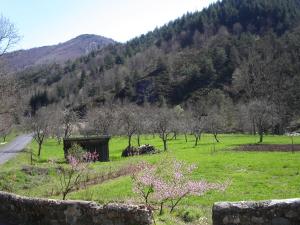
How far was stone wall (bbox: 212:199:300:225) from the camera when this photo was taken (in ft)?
32.8

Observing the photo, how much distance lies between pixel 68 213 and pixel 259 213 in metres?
5.18

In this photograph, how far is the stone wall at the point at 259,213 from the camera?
32.8ft

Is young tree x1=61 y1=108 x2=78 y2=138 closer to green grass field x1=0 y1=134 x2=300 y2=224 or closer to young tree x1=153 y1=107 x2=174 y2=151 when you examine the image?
young tree x1=153 y1=107 x2=174 y2=151

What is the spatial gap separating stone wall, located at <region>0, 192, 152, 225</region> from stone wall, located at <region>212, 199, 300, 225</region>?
194cm

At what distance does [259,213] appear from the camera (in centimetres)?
1016

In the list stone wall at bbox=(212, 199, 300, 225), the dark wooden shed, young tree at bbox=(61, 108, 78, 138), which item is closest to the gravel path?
the dark wooden shed

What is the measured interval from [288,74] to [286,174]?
143 m

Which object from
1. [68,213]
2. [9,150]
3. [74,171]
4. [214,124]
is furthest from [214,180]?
[214,124]

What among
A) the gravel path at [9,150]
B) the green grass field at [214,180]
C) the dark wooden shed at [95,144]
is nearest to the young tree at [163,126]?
the dark wooden shed at [95,144]

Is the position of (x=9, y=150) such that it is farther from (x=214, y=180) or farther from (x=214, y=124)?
(x=214, y=180)

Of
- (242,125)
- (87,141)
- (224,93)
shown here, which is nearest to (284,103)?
(242,125)

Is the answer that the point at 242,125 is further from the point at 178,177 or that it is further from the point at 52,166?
the point at 178,177

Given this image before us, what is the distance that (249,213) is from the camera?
10.2 meters

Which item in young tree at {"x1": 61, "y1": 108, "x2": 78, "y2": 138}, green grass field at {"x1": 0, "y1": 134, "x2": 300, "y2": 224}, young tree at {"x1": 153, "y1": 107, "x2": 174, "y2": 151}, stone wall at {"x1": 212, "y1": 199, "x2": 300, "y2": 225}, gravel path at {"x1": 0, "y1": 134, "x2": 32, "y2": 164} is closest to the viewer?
stone wall at {"x1": 212, "y1": 199, "x2": 300, "y2": 225}
